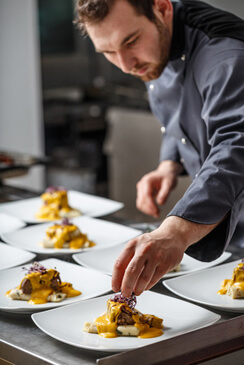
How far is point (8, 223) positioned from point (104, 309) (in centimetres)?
90

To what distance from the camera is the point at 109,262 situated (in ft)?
6.02

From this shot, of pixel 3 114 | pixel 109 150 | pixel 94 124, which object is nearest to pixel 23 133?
pixel 3 114

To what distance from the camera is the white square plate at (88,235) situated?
1.98m

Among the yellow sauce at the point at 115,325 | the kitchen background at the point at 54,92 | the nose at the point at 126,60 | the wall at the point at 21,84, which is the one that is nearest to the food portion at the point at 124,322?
the yellow sauce at the point at 115,325

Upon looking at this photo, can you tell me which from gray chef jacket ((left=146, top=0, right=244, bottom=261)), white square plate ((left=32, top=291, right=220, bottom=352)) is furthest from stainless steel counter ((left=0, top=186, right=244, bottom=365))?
gray chef jacket ((left=146, top=0, right=244, bottom=261))

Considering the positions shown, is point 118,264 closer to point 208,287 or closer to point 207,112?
point 208,287

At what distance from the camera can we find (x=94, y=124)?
232 inches

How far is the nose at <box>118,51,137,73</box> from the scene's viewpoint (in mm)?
1876

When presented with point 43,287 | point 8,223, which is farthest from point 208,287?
point 8,223

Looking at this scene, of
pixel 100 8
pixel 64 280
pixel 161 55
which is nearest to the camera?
pixel 64 280

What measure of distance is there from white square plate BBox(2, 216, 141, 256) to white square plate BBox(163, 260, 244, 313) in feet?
1.25

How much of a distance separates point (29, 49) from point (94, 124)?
910 millimetres

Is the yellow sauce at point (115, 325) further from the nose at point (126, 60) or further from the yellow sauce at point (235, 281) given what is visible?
the nose at point (126, 60)

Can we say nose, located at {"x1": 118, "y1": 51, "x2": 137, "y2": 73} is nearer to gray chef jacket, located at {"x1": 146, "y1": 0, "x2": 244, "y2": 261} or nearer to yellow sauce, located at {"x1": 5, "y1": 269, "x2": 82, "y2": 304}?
gray chef jacket, located at {"x1": 146, "y1": 0, "x2": 244, "y2": 261}
